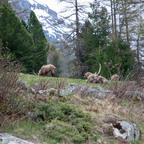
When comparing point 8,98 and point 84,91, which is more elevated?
point 8,98

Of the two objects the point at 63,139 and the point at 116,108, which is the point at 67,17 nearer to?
the point at 116,108

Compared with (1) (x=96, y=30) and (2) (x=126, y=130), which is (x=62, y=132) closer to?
(2) (x=126, y=130)

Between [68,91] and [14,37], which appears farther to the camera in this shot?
[14,37]

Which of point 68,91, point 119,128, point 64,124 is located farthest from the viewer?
point 68,91

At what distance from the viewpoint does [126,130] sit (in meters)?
5.63

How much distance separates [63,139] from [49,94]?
2301 mm

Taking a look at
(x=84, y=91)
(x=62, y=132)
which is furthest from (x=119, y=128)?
(x=84, y=91)

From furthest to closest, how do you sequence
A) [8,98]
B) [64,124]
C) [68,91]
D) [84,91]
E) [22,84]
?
[84,91]
[68,91]
[22,84]
[64,124]
[8,98]

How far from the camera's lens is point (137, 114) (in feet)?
25.1

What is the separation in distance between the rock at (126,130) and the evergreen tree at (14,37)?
16.0 m

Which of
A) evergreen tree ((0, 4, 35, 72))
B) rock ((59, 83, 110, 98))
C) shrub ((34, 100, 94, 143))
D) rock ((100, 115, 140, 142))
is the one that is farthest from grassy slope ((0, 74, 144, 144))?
evergreen tree ((0, 4, 35, 72))

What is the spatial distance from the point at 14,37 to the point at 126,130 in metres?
17.9

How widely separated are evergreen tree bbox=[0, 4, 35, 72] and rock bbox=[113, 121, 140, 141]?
15958 mm

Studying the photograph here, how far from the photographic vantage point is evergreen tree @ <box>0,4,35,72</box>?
20.5 meters
